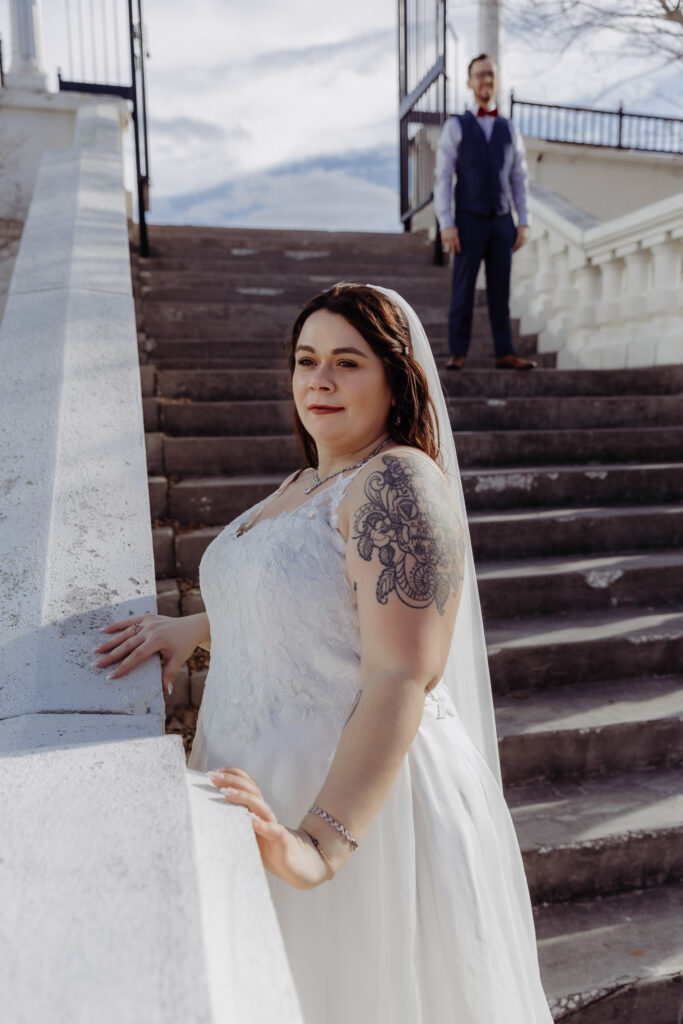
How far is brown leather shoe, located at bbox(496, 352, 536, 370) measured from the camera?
545 centimetres

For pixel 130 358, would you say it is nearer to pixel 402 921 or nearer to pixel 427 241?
pixel 402 921

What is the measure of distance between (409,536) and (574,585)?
261 centimetres

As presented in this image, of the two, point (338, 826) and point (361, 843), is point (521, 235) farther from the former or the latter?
point (338, 826)

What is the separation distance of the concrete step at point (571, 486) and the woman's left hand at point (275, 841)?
10.3 feet

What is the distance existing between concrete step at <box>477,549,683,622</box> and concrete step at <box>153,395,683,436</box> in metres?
1.18

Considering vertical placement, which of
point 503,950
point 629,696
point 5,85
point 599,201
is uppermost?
point 5,85

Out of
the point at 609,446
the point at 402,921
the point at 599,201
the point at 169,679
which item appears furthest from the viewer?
the point at 599,201

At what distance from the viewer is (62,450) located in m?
1.97

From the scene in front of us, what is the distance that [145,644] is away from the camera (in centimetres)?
149

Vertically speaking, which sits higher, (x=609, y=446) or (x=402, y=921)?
(x=609, y=446)

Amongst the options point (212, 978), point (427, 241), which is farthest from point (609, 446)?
point (427, 241)

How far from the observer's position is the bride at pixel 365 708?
1.23 m

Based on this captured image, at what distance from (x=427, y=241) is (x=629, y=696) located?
668 centimetres

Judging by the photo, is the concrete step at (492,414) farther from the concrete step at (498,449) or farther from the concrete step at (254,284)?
the concrete step at (254,284)
